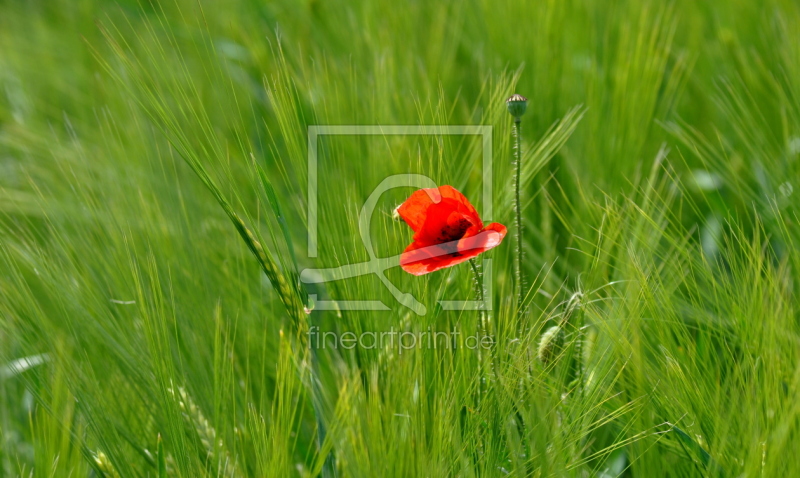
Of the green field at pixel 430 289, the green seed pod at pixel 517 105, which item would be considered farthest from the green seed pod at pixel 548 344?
the green seed pod at pixel 517 105

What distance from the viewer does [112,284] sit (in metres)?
0.56

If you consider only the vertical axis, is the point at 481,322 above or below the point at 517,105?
below

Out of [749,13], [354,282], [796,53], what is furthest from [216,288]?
[749,13]

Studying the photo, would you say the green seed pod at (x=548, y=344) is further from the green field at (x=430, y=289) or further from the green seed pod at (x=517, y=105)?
the green seed pod at (x=517, y=105)

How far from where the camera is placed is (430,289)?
0.47 meters

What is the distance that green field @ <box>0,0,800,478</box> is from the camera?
395mm

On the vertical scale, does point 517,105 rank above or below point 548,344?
above

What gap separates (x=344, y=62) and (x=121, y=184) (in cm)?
28

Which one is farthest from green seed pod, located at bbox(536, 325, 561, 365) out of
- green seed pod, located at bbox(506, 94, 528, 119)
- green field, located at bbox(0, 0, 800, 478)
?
green seed pod, located at bbox(506, 94, 528, 119)

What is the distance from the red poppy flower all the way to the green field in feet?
0.07

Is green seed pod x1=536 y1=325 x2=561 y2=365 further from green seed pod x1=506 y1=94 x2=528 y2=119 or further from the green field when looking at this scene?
green seed pod x1=506 y1=94 x2=528 y2=119

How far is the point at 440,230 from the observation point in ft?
1.35

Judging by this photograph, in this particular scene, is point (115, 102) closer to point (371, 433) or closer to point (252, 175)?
point (252, 175)

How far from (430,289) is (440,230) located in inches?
2.6
